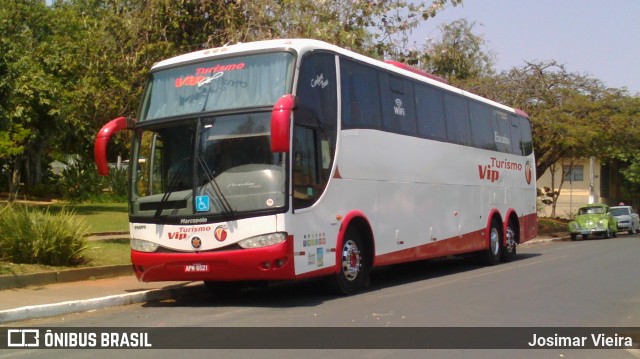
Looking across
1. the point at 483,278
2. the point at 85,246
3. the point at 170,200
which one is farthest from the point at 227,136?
the point at 483,278

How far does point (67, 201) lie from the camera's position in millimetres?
36188

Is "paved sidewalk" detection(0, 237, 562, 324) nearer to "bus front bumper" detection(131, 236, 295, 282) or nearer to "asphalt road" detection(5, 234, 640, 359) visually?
"asphalt road" detection(5, 234, 640, 359)

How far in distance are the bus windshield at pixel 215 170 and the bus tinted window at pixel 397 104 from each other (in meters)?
3.48

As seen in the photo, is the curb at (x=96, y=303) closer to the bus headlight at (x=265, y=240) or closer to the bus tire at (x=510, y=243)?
the bus headlight at (x=265, y=240)

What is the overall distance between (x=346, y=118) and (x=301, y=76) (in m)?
1.46

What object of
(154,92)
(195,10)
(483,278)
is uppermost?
(195,10)

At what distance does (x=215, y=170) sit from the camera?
435 inches

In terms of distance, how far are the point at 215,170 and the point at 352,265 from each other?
3031 mm

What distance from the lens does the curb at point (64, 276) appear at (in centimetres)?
1185

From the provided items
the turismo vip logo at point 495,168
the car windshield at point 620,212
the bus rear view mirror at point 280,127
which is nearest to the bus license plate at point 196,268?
the bus rear view mirror at point 280,127

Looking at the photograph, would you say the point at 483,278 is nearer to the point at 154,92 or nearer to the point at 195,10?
the point at 154,92

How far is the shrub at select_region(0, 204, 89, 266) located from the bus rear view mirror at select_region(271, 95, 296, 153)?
5.34 m

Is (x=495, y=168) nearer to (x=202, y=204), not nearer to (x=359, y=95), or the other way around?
(x=359, y=95)

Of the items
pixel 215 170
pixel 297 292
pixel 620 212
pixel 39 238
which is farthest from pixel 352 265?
pixel 620 212
